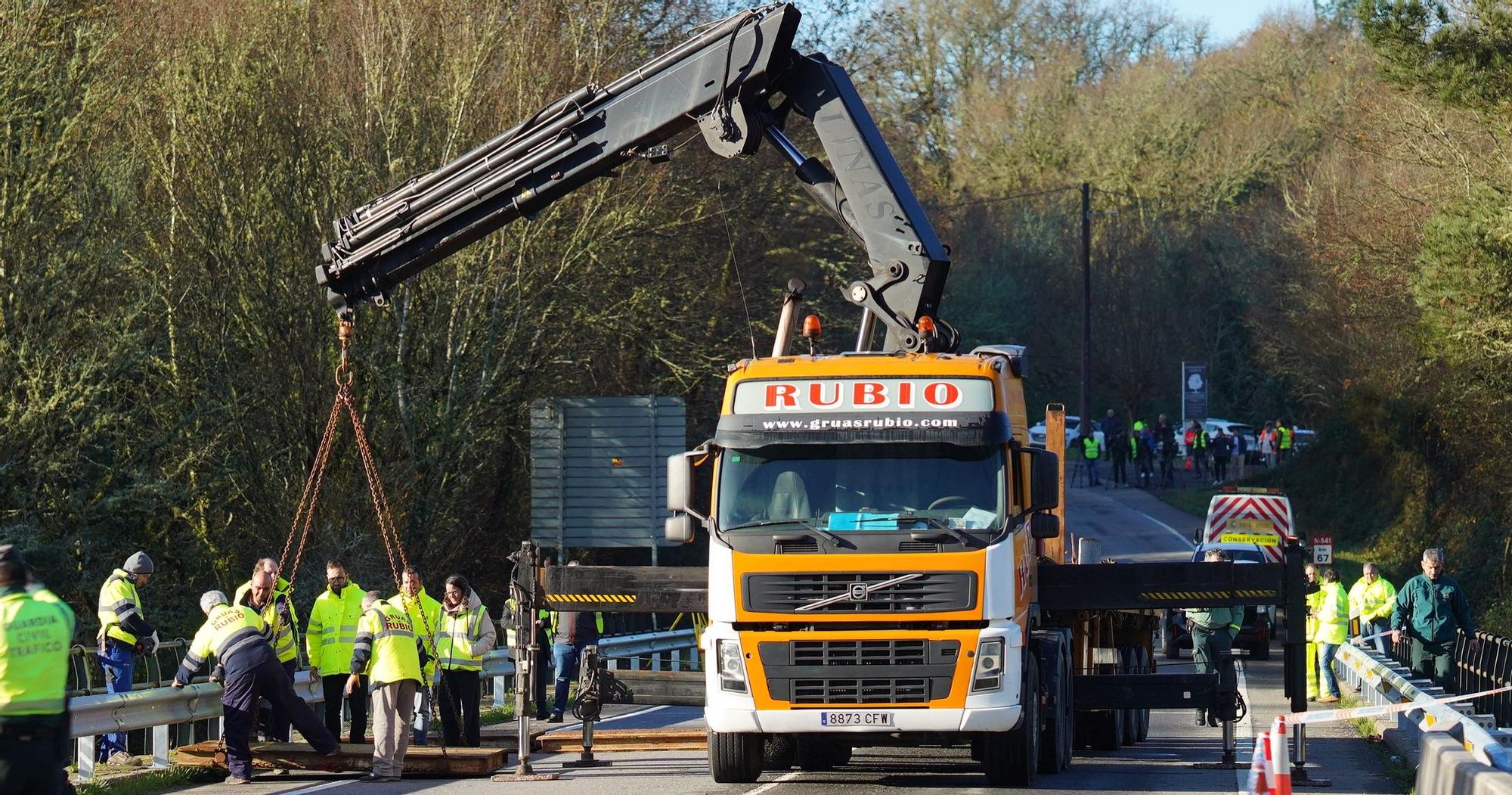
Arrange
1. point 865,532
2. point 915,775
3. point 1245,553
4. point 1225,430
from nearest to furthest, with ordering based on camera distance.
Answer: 1. point 865,532
2. point 915,775
3. point 1245,553
4. point 1225,430

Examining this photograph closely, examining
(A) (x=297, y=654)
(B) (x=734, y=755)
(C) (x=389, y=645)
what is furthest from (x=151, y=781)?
(B) (x=734, y=755)

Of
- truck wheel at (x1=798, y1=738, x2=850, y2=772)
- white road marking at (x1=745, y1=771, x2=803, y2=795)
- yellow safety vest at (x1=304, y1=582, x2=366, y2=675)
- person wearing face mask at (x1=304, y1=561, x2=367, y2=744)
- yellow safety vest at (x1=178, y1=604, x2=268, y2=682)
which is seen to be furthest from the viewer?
yellow safety vest at (x1=304, y1=582, x2=366, y2=675)

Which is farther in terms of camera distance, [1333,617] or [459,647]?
[1333,617]

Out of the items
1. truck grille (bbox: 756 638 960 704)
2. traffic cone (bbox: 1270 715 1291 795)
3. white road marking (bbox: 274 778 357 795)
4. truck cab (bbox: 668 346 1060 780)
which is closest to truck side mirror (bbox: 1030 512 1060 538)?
truck cab (bbox: 668 346 1060 780)

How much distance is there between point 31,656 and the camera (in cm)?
943

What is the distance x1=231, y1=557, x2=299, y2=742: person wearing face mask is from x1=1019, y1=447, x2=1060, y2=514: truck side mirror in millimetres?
6550

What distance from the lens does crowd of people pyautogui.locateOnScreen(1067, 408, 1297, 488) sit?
194 ft

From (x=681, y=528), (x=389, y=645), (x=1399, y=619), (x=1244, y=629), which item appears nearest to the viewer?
(x=681, y=528)

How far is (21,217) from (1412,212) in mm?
25791

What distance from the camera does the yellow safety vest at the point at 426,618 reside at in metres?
16.4

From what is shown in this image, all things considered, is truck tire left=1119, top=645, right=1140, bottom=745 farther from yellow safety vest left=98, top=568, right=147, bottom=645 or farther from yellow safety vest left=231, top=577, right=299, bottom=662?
yellow safety vest left=98, top=568, right=147, bottom=645

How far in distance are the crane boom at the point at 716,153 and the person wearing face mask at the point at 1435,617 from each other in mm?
7100

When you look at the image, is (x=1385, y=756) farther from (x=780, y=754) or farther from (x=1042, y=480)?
(x=780, y=754)

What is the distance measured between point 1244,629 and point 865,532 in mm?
17586
